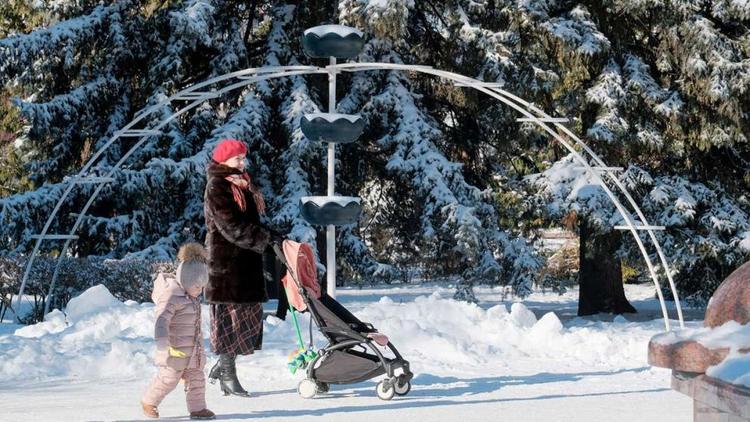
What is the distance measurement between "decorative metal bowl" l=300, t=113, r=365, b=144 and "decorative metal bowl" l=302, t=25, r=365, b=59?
620mm

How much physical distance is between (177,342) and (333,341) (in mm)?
1475

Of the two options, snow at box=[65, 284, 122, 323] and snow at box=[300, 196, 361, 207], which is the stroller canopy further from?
snow at box=[65, 284, 122, 323]

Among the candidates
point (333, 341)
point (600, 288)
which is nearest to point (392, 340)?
point (333, 341)

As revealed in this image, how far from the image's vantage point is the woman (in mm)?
8219

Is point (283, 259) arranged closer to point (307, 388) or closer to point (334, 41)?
point (307, 388)

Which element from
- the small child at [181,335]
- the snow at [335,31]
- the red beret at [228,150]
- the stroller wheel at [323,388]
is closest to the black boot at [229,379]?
the stroller wheel at [323,388]

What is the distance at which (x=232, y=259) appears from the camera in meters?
8.34

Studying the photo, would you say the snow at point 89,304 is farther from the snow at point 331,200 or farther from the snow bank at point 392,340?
the snow at point 331,200

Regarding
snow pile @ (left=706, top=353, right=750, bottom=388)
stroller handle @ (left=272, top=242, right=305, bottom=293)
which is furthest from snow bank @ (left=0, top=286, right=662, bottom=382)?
snow pile @ (left=706, top=353, right=750, bottom=388)

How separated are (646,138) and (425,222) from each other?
11.8 ft

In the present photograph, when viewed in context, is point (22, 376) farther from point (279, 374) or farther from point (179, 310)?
point (179, 310)

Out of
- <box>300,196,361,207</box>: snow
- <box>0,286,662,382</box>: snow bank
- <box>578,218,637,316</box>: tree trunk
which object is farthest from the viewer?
<box>578,218,637,316</box>: tree trunk

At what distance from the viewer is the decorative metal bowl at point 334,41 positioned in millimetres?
11383

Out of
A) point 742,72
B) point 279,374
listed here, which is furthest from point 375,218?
point 279,374
